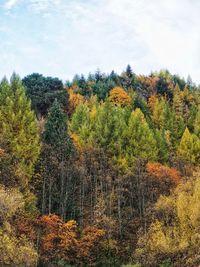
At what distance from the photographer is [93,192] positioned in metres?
57.7

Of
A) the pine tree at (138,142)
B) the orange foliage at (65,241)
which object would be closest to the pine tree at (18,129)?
the orange foliage at (65,241)

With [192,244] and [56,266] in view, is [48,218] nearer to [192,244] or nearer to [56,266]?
[56,266]

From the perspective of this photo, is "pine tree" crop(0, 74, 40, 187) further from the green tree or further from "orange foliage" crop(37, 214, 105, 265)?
the green tree

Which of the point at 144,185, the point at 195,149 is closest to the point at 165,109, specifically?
the point at 195,149

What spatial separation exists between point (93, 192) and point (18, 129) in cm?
1245

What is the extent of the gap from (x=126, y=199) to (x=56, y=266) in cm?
1559

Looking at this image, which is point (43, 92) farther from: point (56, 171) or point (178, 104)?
point (178, 104)

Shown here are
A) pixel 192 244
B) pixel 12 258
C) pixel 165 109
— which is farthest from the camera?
pixel 165 109

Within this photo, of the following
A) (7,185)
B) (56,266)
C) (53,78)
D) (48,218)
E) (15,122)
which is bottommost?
(56,266)

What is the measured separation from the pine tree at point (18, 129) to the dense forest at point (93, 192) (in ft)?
0.43

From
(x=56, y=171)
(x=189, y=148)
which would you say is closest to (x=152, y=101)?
(x=189, y=148)

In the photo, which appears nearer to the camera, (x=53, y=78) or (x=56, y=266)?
(x=56, y=266)

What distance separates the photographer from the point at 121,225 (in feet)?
176

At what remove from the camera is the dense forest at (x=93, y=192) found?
4359 cm
